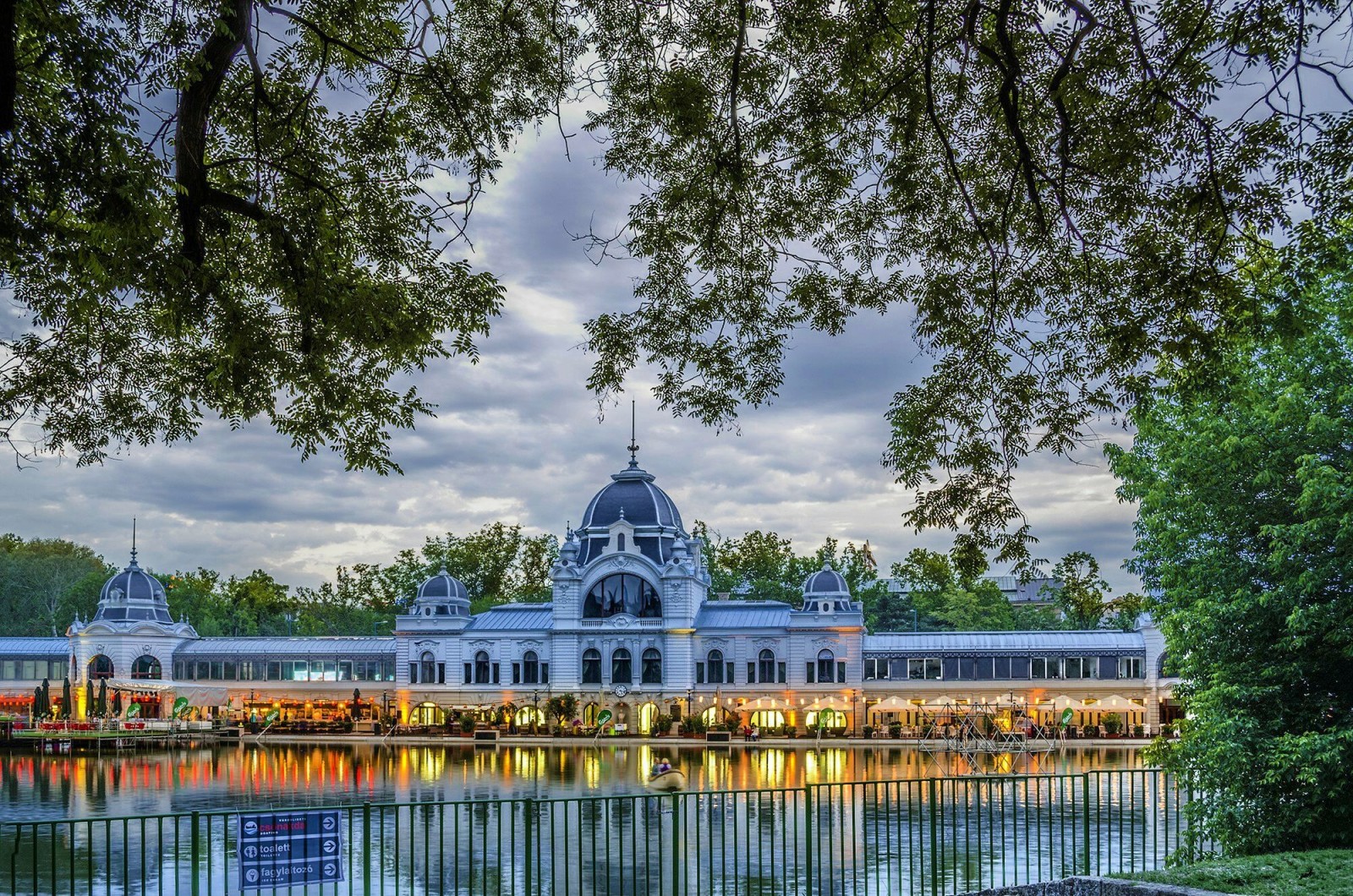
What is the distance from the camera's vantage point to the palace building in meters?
57.7

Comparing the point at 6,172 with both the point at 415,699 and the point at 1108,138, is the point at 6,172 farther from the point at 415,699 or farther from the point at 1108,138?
the point at 415,699

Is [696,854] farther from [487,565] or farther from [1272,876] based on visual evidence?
[487,565]

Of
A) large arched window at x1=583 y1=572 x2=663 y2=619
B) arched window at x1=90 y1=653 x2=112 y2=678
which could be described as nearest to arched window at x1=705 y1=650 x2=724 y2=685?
large arched window at x1=583 y1=572 x2=663 y2=619

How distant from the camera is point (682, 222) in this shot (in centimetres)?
1201

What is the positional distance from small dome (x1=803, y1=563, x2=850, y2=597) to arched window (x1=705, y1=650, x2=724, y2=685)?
17.1ft

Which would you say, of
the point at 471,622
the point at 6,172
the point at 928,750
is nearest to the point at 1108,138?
the point at 6,172

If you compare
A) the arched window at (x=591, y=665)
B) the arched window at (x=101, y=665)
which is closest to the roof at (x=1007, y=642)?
the arched window at (x=591, y=665)

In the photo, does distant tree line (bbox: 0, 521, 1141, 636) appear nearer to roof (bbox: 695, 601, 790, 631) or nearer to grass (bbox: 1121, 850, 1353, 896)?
roof (bbox: 695, 601, 790, 631)

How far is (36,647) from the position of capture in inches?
2665

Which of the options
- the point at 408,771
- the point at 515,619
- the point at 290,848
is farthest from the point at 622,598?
the point at 290,848

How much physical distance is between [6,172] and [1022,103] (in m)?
7.83

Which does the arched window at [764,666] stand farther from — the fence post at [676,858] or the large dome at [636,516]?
the fence post at [676,858]

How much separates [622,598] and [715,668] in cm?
574

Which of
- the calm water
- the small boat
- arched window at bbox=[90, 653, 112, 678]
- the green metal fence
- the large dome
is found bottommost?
the calm water
